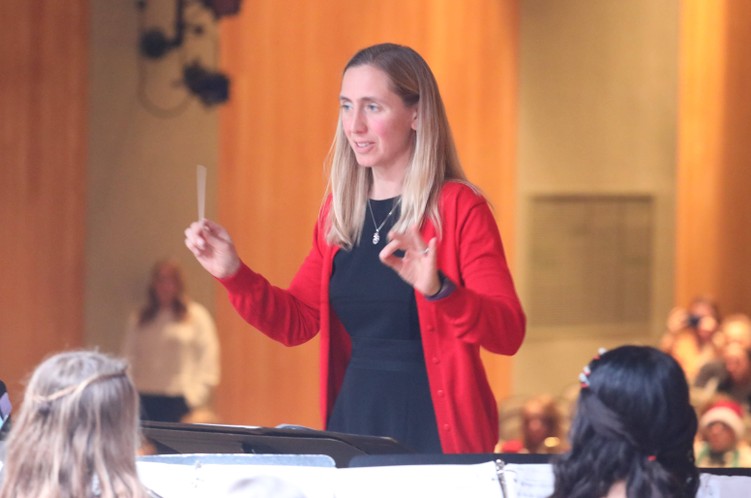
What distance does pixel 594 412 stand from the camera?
1925mm

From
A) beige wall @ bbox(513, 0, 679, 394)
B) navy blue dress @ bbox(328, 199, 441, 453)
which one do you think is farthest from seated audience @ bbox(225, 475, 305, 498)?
beige wall @ bbox(513, 0, 679, 394)

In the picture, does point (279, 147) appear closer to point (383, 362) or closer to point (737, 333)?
point (737, 333)

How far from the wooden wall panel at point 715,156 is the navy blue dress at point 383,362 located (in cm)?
724

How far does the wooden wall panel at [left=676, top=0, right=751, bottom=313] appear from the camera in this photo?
9453 millimetres

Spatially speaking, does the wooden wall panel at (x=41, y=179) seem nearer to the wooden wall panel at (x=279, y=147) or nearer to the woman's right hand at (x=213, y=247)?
the wooden wall panel at (x=279, y=147)

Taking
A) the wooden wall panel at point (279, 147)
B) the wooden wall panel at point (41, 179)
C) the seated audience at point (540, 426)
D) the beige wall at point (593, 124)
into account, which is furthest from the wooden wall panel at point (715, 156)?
the wooden wall panel at point (41, 179)

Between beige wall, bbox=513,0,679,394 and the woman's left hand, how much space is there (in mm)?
6010

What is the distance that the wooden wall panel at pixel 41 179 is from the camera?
5.56 meters

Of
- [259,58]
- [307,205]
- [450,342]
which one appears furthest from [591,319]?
[450,342]

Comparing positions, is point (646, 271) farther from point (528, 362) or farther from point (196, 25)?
point (196, 25)

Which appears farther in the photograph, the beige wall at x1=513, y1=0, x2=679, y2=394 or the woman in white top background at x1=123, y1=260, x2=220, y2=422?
the beige wall at x1=513, y1=0, x2=679, y2=394

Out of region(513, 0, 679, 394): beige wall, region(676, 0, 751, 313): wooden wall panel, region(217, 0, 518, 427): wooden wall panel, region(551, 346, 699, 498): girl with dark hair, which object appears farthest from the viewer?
region(676, 0, 751, 313): wooden wall panel

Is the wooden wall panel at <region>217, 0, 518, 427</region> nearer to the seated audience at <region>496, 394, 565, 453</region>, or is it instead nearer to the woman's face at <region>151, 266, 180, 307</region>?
the woman's face at <region>151, 266, 180, 307</region>

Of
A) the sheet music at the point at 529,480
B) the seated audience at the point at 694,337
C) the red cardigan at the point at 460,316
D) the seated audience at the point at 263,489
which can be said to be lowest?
the seated audience at the point at 694,337
